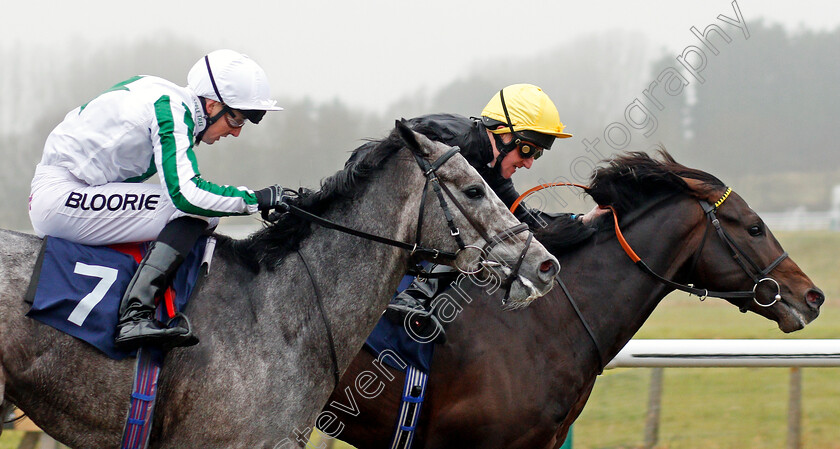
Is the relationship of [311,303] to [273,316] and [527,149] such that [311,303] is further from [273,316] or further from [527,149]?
[527,149]

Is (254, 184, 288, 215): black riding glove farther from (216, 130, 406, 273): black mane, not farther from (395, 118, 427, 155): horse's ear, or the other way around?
(395, 118, 427, 155): horse's ear

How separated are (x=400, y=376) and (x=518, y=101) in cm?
169

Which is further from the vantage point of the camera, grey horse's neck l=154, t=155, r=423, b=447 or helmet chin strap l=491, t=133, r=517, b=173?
helmet chin strap l=491, t=133, r=517, b=173

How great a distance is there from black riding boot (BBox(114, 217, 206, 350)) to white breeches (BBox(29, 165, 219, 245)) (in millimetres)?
92

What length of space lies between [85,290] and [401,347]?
162cm

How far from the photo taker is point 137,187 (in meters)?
3.23

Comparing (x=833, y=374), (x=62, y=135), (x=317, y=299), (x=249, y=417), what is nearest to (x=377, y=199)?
(x=317, y=299)

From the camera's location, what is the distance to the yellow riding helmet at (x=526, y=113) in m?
4.54

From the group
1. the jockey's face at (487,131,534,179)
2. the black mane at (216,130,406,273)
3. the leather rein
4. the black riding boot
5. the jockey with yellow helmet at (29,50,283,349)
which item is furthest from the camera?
the jockey's face at (487,131,534,179)

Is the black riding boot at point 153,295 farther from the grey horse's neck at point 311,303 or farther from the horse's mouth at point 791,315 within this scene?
the horse's mouth at point 791,315

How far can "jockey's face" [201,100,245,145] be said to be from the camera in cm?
339

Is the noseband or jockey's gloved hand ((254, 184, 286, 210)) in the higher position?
jockey's gloved hand ((254, 184, 286, 210))

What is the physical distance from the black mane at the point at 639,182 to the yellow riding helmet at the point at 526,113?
1.44 feet

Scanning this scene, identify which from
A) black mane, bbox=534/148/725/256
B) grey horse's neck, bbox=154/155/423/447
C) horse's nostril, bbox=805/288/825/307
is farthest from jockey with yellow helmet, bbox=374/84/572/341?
horse's nostril, bbox=805/288/825/307
